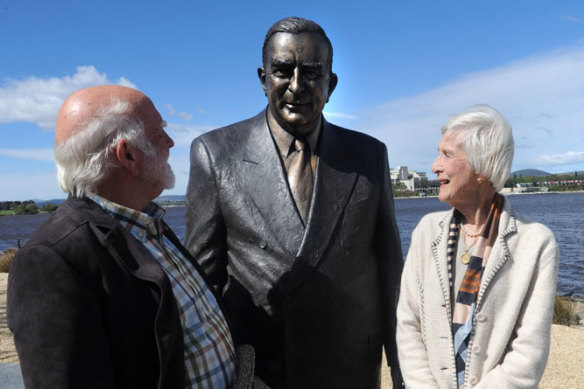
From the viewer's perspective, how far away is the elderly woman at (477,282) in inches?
75.4

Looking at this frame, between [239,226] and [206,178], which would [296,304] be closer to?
[239,226]

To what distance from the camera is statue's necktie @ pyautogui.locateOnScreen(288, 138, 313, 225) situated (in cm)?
236

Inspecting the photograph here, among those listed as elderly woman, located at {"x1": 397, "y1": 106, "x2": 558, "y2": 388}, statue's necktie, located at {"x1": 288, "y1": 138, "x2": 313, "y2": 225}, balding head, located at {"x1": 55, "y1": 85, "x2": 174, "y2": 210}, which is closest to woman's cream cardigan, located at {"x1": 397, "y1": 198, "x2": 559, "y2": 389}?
elderly woman, located at {"x1": 397, "y1": 106, "x2": 558, "y2": 388}

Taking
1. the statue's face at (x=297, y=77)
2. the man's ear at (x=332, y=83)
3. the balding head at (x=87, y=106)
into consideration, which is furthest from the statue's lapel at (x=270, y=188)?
the balding head at (x=87, y=106)

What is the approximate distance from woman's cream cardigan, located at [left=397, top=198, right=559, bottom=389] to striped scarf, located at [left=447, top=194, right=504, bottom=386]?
29 mm

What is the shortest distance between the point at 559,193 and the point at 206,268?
420 feet

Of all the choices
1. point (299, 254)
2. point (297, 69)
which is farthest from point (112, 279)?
point (297, 69)

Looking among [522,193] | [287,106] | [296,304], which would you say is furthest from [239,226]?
[522,193]

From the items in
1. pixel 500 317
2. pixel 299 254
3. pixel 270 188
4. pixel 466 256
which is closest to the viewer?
pixel 500 317

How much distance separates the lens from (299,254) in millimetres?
2246

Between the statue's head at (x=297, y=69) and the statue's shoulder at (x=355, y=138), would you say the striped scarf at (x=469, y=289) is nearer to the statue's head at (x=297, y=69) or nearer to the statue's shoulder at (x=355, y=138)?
the statue's shoulder at (x=355, y=138)

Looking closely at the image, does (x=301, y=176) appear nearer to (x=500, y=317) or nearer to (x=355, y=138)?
(x=355, y=138)

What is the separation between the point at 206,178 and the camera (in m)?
2.42

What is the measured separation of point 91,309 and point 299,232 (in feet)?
3.35
